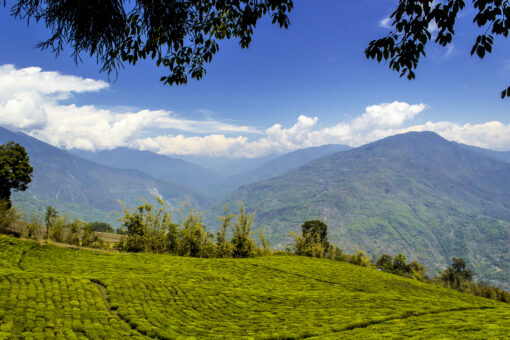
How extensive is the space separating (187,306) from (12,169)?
28219 mm

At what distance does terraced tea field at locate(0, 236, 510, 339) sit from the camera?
21.9ft

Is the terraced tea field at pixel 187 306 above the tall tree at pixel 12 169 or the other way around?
the other way around

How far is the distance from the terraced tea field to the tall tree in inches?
714

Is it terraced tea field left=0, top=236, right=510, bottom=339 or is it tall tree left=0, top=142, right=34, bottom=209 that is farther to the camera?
tall tree left=0, top=142, right=34, bottom=209

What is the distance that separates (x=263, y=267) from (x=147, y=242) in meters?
8.63

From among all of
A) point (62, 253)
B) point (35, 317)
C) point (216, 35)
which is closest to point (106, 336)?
point (35, 317)

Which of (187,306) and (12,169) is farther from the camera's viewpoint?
(12,169)

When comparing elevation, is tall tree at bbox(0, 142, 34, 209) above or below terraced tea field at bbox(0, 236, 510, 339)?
above

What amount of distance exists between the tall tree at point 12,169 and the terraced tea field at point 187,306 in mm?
18127

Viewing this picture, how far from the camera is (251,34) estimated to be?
17.0 feet

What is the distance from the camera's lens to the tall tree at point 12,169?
26.2 meters

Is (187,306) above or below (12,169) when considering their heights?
below

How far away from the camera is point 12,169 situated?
2700 cm

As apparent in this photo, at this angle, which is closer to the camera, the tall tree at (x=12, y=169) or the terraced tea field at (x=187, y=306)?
the terraced tea field at (x=187, y=306)
